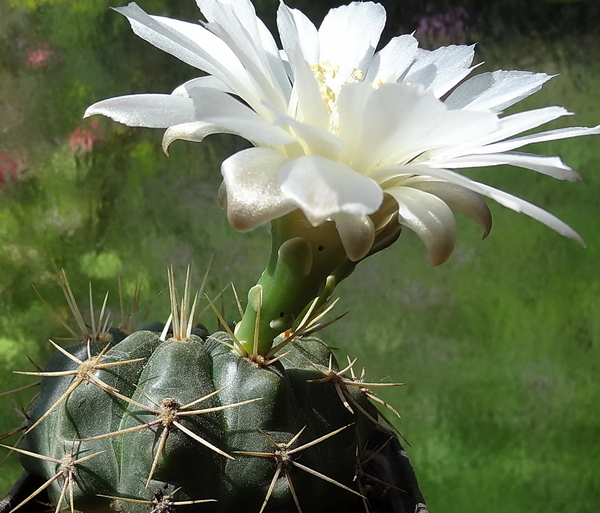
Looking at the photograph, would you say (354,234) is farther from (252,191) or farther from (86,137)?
(86,137)

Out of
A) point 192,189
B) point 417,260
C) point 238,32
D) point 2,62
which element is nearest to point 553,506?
point 417,260

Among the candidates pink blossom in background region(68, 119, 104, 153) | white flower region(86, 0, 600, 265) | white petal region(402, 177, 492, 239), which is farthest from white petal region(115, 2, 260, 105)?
pink blossom in background region(68, 119, 104, 153)

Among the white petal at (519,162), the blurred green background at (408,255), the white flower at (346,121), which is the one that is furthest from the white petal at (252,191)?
the blurred green background at (408,255)

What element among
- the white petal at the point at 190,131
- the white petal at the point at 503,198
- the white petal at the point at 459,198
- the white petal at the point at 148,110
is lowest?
the white petal at the point at 459,198

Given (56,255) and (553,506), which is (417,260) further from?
(56,255)

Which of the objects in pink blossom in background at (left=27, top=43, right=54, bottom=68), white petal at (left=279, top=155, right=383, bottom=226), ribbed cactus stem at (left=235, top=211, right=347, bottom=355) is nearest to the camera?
white petal at (left=279, top=155, right=383, bottom=226)

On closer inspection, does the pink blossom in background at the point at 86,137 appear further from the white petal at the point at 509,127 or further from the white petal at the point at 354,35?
the white petal at the point at 509,127

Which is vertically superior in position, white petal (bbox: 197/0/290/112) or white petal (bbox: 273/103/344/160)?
white petal (bbox: 197/0/290/112)

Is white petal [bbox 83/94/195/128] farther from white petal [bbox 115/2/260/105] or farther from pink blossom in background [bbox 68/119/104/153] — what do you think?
pink blossom in background [bbox 68/119/104/153]
